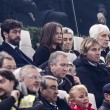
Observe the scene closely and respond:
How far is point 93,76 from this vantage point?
45.6 ft

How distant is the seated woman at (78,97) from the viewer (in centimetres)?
1264

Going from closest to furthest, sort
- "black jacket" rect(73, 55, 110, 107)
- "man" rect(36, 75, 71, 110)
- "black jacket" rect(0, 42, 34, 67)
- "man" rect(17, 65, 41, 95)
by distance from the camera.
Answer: "man" rect(17, 65, 41, 95), "man" rect(36, 75, 71, 110), "black jacket" rect(0, 42, 34, 67), "black jacket" rect(73, 55, 110, 107)

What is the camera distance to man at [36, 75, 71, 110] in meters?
12.0

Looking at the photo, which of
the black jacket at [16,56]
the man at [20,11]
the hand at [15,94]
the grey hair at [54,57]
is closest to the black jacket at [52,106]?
the hand at [15,94]

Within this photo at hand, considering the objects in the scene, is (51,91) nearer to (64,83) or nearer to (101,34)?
(64,83)

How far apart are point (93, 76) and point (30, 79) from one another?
2380mm

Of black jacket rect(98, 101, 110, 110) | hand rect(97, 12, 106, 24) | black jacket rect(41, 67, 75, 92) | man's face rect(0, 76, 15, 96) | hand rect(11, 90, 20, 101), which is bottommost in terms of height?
black jacket rect(98, 101, 110, 110)

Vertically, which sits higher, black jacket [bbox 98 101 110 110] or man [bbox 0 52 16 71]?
man [bbox 0 52 16 71]

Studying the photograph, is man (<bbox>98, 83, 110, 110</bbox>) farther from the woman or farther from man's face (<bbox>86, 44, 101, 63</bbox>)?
the woman

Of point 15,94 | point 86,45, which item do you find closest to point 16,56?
point 86,45

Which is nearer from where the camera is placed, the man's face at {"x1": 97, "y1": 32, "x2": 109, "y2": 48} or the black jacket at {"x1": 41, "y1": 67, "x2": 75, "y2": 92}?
the black jacket at {"x1": 41, "y1": 67, "x2": 75, "y2": 92}

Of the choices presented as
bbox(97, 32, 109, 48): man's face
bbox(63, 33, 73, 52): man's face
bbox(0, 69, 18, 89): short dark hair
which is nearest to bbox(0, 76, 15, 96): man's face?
bbox(0, 69, 18, 89): short dark hair

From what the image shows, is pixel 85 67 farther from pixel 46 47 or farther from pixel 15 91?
pixel 15 91

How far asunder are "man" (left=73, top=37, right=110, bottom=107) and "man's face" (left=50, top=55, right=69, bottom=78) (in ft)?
2.82
